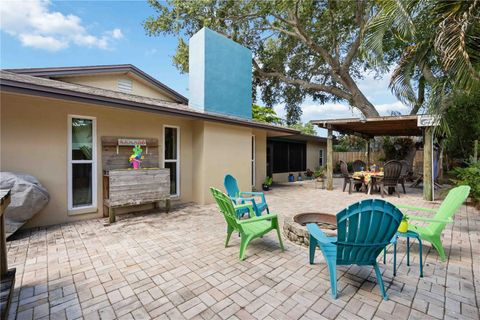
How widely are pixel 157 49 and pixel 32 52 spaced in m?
7.51

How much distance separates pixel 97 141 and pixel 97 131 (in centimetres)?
24

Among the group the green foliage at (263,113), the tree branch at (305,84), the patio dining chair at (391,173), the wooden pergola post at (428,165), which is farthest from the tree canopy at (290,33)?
the patio dining chair at (391,173)

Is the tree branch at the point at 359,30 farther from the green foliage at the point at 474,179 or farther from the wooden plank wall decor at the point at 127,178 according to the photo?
the wooden plank wall decor at the point at 127,178

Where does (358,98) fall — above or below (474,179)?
above

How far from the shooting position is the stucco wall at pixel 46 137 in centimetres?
443

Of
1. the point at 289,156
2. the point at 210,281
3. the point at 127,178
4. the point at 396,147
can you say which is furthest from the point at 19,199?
the point at 396,147

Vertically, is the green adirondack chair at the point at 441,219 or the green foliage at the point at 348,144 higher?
the green foliage at the point at 348,144

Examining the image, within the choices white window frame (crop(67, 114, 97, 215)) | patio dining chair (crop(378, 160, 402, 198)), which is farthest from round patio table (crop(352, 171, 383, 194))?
white window frame (crop(67, 114, 97, 215))

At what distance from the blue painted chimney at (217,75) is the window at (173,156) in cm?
158

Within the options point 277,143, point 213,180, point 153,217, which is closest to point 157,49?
point 277,143

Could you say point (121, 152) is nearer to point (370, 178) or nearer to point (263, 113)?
point (370, 178)

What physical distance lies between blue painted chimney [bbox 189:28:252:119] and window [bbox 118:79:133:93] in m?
2.34

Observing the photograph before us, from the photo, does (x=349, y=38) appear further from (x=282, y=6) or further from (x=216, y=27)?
(x=216, y=27)

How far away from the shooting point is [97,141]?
547cm
